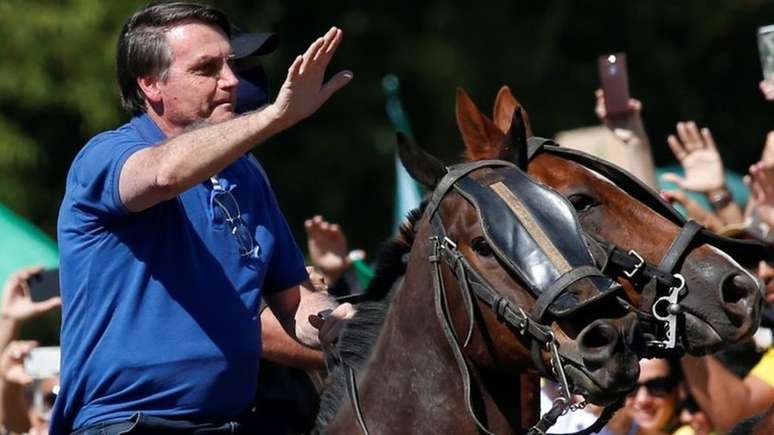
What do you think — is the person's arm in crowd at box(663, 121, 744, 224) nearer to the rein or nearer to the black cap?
the black cap

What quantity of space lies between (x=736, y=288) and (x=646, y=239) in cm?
33

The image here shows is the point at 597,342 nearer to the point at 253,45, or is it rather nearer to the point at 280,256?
the point at 280,256

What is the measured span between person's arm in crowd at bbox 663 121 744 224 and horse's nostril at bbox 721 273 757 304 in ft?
11.9

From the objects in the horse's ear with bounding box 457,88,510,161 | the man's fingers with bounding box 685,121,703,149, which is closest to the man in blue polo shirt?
the horse's ear with bounding box 457,88,510,161

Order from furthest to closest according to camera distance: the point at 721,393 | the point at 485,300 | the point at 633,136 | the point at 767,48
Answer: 1. the point at 633,136
2. the point at 767,48
3. the point at 721,393
4. the point at 485,300

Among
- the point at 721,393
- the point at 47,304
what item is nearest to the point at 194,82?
the point at 721,393

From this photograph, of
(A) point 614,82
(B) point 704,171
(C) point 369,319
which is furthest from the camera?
(B) point 704,171

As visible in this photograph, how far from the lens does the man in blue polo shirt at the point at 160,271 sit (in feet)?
15.6

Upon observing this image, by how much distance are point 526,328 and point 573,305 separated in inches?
5.6

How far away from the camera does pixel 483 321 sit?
466cm

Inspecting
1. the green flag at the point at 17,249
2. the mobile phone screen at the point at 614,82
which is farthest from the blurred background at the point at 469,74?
the mobile phone screen at the point at 614,82

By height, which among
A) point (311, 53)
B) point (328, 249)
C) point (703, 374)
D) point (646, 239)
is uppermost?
point (311, 53)

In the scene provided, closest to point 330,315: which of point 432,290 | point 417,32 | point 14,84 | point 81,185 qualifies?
point 432,290

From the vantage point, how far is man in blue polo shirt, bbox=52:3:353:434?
4762 millimetres
